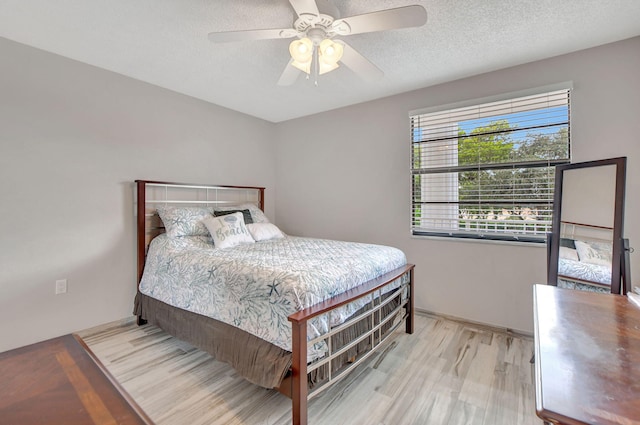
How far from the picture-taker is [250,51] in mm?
2293

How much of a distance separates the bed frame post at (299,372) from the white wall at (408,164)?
1991 mm

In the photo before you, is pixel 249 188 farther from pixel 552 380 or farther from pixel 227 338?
pixel 552 380

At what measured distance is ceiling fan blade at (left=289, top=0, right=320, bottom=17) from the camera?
4.75 feet

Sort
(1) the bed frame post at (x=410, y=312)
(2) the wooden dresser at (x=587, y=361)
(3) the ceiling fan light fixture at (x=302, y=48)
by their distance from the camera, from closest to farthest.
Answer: (2) the wooden dresser at (x=587, y=361)
(3) the ceiling fan light fixture at (x=302, y=48)
(1) the bed frame post at (x=410, y=312)

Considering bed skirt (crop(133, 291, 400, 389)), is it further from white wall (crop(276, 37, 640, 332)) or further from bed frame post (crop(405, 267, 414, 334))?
white wall (crop(276, 37, 640, 332))

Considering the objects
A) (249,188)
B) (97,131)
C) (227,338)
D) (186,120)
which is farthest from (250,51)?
(227,338)

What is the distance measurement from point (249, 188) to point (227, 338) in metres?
2.31

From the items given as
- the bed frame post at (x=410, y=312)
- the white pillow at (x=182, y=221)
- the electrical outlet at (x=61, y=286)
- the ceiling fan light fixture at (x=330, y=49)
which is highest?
the ceiling fan light fixture at (x=330, y=49)

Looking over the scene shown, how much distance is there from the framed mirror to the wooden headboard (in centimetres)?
325

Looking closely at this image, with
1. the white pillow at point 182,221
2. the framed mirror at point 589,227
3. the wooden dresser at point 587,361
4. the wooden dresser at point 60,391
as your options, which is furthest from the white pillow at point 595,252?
the white pillow at point 182,221

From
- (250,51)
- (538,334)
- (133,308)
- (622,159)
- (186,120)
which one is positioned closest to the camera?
(538,334)

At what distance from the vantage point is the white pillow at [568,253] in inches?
75.4

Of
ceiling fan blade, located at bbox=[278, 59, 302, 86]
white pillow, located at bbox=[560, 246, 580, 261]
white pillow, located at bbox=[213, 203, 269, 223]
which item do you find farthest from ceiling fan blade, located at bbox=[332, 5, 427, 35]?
white pillow, located at bbox=[213, 203, 269, 223]

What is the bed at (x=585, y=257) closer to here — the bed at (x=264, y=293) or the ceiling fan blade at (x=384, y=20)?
the bed at (x=264, y=293)
